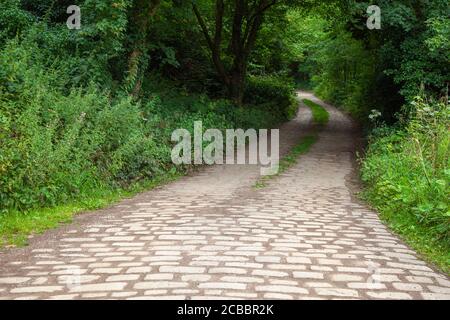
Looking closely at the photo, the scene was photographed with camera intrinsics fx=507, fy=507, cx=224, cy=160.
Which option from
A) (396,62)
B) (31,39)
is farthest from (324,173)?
(31,39)

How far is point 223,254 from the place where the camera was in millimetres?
5922

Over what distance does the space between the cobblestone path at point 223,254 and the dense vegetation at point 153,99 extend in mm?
884

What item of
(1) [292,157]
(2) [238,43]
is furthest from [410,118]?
(2) [238,43]

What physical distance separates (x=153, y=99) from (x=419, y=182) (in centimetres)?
890

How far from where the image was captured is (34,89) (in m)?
10.5

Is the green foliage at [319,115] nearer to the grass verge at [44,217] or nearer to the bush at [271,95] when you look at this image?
the bush at [271,95]

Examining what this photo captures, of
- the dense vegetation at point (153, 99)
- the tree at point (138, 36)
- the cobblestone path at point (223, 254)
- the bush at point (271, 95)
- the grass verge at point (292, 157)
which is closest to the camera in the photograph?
the cobblestone path at point (223, 254)

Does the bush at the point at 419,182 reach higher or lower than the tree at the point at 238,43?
lower

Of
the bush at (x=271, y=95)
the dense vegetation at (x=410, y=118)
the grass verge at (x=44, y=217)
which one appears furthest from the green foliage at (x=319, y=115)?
the grass verge at (x=44, y=217)

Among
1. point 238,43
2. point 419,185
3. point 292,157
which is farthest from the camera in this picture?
point 238,43

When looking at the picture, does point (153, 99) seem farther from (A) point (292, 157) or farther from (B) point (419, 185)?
(B) point (419, 185)

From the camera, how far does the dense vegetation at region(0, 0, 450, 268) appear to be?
27.7 feet

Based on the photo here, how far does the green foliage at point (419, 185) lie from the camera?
7254mm

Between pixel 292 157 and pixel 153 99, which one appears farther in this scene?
pixel 292 157
